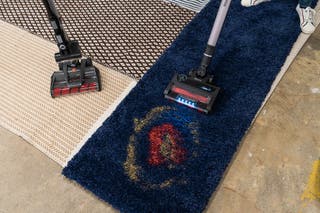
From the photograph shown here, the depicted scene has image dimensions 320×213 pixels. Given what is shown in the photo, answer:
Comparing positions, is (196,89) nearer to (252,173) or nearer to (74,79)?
(252,173)

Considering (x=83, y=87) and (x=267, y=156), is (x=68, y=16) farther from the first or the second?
(x=267, y=156)

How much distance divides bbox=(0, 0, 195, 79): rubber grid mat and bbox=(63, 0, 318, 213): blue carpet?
0.09 meters

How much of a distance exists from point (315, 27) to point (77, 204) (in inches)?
58.3

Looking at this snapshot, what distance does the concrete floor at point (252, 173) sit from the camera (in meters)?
1.03

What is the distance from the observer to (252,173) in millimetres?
1112

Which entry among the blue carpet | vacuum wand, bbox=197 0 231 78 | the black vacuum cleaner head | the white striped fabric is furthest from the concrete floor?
the white striped fabric

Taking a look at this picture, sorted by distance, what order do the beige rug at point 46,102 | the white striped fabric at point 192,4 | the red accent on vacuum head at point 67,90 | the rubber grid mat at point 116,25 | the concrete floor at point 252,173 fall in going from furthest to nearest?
the white striped fabric at point 192,4 → the rubber grid mat at point 116,25 → the red accent on vacuum head at point 67,90 → the beige rug at point 46,102 → the concrete floor at point 252,173

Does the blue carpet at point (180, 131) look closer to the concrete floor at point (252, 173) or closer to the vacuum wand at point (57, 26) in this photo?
the concrete floor at point (252, 173)

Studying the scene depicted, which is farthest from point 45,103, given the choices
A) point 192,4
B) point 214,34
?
point 192,4

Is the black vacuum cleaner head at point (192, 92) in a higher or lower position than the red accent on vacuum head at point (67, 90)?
higher

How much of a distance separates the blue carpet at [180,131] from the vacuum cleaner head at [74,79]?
0.17 meters


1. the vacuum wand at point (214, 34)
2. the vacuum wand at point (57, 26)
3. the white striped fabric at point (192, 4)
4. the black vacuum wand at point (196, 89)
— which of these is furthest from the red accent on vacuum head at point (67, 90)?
the white striped fabric at point (192, 4)

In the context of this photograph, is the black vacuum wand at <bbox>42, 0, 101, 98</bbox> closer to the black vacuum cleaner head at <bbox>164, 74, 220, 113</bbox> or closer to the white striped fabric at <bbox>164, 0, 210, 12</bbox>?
the black vacuum cleaner head at <bbox>164, 74, 220, 113</bbox>

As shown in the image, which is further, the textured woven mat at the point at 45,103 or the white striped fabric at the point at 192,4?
the white striped fabric at the point at 192,4
